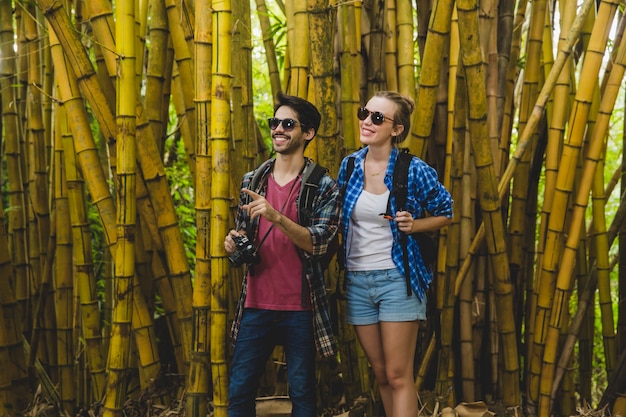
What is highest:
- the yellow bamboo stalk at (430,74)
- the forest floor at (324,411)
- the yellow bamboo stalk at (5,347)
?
the yellow bamboo stalk at (430,74)

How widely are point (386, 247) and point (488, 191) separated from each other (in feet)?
1.89

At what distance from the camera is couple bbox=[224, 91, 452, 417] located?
2150 mm

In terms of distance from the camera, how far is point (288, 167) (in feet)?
7.23

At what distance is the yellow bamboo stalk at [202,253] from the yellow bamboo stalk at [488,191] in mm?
848

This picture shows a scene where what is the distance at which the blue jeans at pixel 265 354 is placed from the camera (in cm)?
216

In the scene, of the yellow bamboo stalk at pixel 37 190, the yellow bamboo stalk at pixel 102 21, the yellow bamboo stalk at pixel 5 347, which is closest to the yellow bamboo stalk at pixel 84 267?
the yellow bamboo stalk at pixel 5 347

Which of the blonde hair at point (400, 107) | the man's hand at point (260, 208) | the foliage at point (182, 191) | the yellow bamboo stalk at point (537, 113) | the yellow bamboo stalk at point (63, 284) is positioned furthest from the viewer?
the foliage at point (182, 191)

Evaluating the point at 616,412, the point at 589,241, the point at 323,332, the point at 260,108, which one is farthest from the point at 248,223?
the point at 260,108

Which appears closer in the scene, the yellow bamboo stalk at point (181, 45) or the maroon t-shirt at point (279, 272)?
the maroon t-shirt at point (279, 272)

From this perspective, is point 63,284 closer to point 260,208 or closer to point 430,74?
point 260,208

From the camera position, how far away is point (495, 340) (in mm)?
3145

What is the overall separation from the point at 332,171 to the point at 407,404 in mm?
821

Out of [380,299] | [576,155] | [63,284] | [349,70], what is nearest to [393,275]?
[380,299]

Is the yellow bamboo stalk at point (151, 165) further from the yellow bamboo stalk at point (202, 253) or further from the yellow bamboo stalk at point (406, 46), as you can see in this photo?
the yellow bamboo stalk at point (406, 46)
